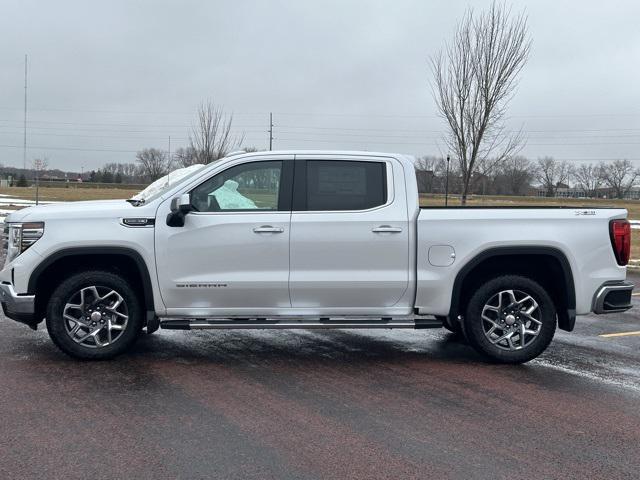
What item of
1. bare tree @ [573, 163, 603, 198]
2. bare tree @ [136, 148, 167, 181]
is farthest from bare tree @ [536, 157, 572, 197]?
bare tree @ [136, 148, 167, 181]

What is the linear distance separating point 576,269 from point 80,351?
4723 millimetres

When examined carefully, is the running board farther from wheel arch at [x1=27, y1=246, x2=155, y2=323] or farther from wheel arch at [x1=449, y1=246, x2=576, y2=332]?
wheel arch at [x1=449, y1=246, x2=576, y2=332]

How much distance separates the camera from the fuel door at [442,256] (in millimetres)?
6141

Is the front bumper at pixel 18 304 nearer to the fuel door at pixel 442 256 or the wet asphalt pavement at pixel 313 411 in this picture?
the wet asphalt pavement at pixel 313 411

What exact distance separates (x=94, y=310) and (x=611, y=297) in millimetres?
4906

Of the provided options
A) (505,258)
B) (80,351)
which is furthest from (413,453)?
(80,351)

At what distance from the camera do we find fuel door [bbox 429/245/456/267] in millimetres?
6141

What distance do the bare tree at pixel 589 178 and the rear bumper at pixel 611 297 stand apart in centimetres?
10401

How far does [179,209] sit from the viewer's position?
5.86m

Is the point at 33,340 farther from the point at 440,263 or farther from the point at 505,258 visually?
the point at 505,258

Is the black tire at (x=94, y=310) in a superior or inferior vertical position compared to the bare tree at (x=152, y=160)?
inferior

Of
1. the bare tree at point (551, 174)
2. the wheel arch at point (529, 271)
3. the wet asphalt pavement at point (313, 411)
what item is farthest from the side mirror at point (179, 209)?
the bare tree at point (551, 174)

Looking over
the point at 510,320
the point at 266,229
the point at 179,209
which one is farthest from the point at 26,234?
the point at 510,320

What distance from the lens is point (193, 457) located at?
13.1ft
